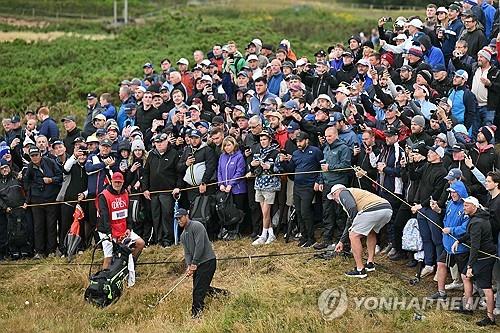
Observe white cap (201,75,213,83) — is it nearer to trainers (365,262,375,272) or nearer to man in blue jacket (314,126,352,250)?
man in blue jacket (314,126,352,250)

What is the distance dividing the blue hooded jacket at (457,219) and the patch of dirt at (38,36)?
3823 cm

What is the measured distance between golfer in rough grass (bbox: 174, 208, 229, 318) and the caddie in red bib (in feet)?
6.70

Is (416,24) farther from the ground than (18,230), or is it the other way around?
(416,24)

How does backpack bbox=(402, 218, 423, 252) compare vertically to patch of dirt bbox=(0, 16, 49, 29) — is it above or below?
below

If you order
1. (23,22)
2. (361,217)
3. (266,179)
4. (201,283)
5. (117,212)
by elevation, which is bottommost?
(201,283)

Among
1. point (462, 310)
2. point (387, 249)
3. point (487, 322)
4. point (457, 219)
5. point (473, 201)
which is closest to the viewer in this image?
point (473, 201)

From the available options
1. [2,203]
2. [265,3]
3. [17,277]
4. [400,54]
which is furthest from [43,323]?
[265,3]

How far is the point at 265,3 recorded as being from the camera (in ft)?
228

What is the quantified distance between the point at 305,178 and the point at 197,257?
9.04 feet

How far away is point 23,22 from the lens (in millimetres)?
57969

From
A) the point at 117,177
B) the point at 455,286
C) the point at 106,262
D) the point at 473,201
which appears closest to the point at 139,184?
the point at 117,177

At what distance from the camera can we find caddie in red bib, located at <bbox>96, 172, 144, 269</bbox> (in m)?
14.9

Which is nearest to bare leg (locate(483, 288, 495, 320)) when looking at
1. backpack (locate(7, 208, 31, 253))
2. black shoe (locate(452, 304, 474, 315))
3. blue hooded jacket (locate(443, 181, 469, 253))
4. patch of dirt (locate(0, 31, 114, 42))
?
black shoe (locate(452, 304, 474, 315))

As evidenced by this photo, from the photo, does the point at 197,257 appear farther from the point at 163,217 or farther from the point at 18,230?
the point at 18,230
